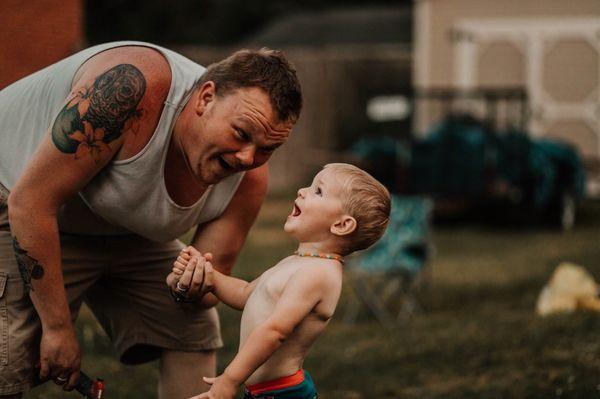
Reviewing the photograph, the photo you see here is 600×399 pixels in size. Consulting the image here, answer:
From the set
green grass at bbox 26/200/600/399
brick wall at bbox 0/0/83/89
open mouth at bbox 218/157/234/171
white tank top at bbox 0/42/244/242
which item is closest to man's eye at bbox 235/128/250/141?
open mouth at bbox 218/157/234/171

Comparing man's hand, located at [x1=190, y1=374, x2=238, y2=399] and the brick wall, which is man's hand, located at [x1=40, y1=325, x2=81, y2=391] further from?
the brick wall

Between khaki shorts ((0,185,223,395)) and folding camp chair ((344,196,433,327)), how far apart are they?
4336mm

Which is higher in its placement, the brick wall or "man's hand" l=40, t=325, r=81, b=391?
"man's hand" l=40, t=325, r=81, b=391

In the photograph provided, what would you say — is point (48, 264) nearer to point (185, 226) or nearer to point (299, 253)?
point (185, 226)

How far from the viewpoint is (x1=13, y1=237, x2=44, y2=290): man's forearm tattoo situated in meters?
3.30

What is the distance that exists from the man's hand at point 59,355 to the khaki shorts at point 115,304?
0.11 metres

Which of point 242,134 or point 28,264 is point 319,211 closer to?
point 242,134

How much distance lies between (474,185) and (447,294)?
4624 mm

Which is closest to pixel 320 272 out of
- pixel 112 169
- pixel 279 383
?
pixel 279 383

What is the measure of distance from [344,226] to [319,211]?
90mm

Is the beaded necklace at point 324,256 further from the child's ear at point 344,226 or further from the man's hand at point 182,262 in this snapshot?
the man's hand at point 182,262

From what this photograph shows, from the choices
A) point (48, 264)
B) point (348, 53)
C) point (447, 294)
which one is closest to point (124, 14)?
point (348, 53)

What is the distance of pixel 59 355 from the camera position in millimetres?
3381

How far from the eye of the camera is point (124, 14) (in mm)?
35781
